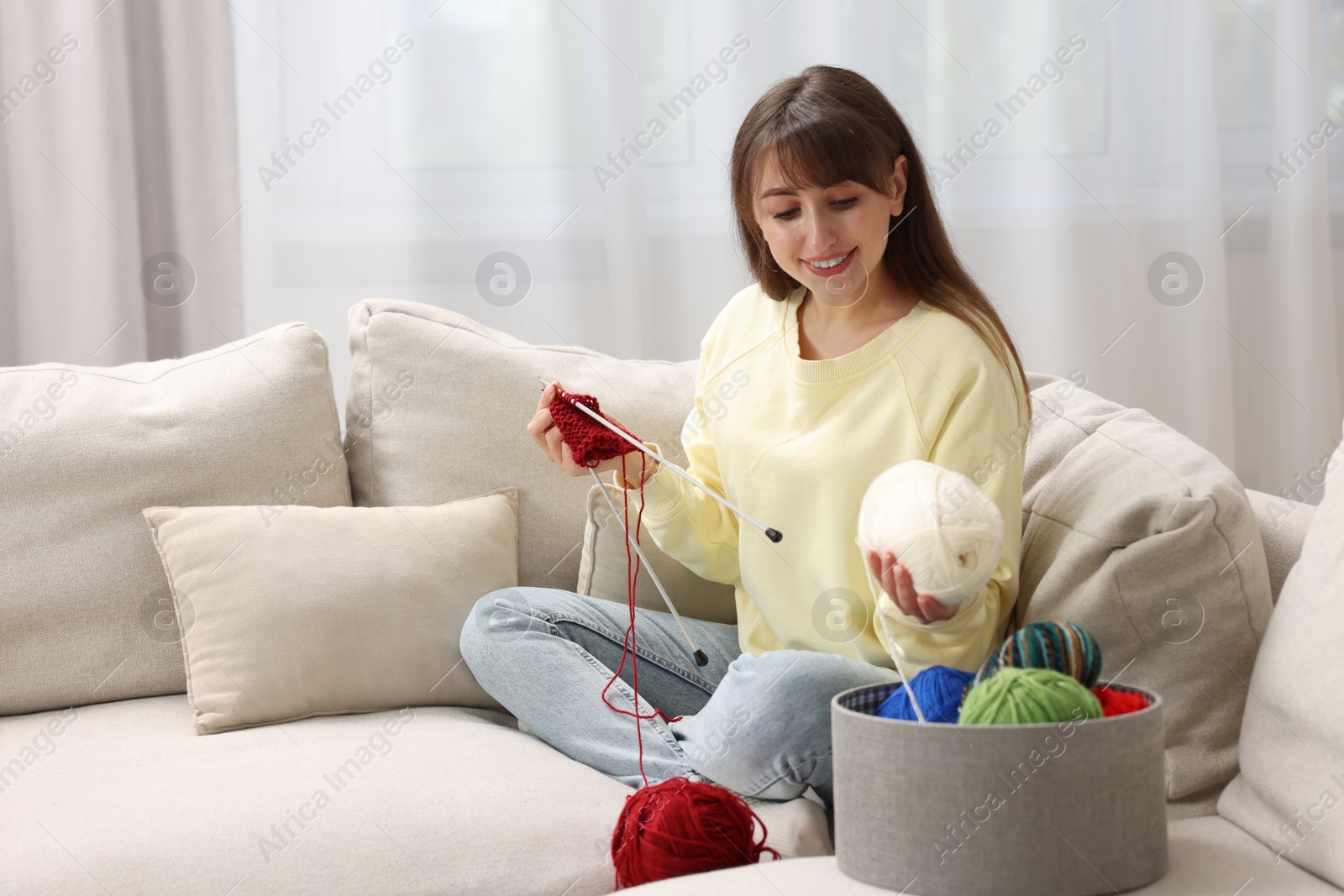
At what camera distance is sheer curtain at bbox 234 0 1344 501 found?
2240mm

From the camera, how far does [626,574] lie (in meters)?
1.50

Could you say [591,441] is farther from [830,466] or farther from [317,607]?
[317,607]

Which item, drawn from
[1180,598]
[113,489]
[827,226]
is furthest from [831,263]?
[113,489]

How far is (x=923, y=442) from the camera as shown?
119 cm

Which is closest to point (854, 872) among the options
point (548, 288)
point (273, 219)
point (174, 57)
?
point (548, 288)

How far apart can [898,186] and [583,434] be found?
0.44m

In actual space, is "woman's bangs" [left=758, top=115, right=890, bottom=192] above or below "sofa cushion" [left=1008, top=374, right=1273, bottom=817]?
above

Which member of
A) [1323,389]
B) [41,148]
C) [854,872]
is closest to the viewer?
[854,872]

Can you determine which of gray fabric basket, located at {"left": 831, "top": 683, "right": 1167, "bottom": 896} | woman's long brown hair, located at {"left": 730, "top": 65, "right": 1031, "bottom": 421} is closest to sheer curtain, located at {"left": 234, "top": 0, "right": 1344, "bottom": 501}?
woman's long brown hair, located at {"left": 730, "top": 65, "right": 1031, "bottom": 421}

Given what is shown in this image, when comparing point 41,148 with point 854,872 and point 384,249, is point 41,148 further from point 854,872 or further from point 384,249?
point 854,872

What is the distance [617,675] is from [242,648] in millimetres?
444

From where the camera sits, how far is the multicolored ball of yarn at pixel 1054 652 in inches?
36.3

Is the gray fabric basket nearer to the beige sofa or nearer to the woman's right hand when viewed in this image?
the beige sofa

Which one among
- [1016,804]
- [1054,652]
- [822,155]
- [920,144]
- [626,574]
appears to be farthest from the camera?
[920,144]
